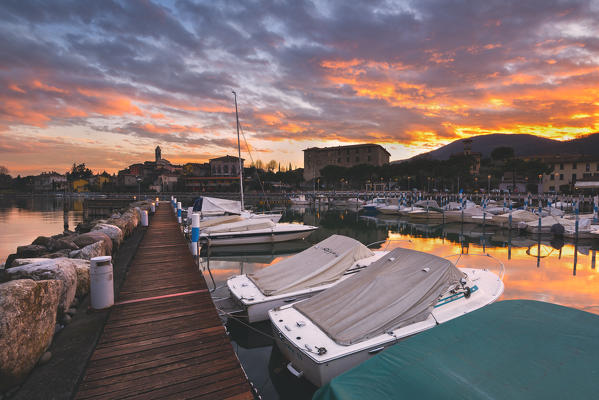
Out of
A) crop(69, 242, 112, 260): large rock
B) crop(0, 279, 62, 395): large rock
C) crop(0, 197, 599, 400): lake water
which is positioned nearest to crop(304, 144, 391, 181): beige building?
crop(0, 197, 599, 400): lake water

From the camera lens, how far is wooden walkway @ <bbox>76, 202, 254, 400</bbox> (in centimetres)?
378

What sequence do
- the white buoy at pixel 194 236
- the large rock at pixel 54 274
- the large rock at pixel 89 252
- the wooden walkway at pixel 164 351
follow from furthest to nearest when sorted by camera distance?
the white buoy at pixel 194 236 → the large rock at pixel 89 252 → the large rock at pixel 54 274 → the wooden walkway at pixel 164 351

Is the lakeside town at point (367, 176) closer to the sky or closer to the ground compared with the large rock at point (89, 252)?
closer to the sky

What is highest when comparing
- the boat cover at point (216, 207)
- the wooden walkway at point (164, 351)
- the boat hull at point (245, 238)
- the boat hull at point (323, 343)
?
the boat cover at point (216, 207)

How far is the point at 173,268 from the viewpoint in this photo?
9.55 m

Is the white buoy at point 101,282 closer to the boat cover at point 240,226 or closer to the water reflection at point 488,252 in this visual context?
the water reflection at point 488,252

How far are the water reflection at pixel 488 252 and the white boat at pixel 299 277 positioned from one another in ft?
2.69

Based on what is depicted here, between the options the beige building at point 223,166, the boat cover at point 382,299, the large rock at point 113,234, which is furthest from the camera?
the beige building at point 223,166

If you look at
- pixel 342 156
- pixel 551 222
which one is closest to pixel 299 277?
pixel 551 222

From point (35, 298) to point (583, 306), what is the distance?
1684 cm

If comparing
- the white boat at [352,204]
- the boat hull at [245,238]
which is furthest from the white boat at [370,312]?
the white boat at [352,204]

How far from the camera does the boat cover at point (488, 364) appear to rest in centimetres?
303

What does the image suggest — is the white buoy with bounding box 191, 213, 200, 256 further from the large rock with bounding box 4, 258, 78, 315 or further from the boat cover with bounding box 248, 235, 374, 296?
the large rock with bounding box 4, 258, 78, 315

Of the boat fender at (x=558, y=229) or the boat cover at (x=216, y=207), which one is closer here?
the boat fender at (x=558, y=229)
